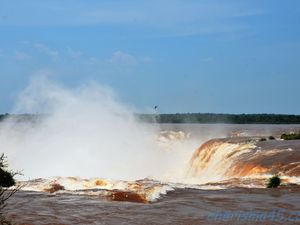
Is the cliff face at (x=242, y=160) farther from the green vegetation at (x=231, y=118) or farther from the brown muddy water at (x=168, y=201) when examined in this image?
the green vegetation at (x=231, y=118)

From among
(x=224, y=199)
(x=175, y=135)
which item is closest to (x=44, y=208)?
(x=224, y=199)

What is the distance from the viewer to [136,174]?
39.7 metres

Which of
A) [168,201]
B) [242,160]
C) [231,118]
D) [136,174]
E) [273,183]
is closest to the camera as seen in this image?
[168,201]

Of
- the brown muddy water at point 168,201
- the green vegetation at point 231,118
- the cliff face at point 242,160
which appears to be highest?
the green vegetation at point 231,118

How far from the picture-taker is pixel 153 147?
1939 inches

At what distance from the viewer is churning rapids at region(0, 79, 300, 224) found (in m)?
15.2

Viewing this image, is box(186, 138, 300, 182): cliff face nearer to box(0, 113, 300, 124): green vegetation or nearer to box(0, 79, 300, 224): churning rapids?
box(0, 79, 300, 224): churning rapids

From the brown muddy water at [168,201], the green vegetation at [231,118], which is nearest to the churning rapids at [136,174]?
the brown muddy water at [168,201]

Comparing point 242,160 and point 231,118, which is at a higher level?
point 231,118

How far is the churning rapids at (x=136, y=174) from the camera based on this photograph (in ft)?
50.0

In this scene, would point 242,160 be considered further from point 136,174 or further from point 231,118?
point 231,118

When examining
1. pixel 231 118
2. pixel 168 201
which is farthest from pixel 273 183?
pixel 231 118

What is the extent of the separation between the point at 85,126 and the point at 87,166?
987cm

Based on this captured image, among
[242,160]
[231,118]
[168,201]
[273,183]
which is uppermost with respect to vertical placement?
[231,118]
